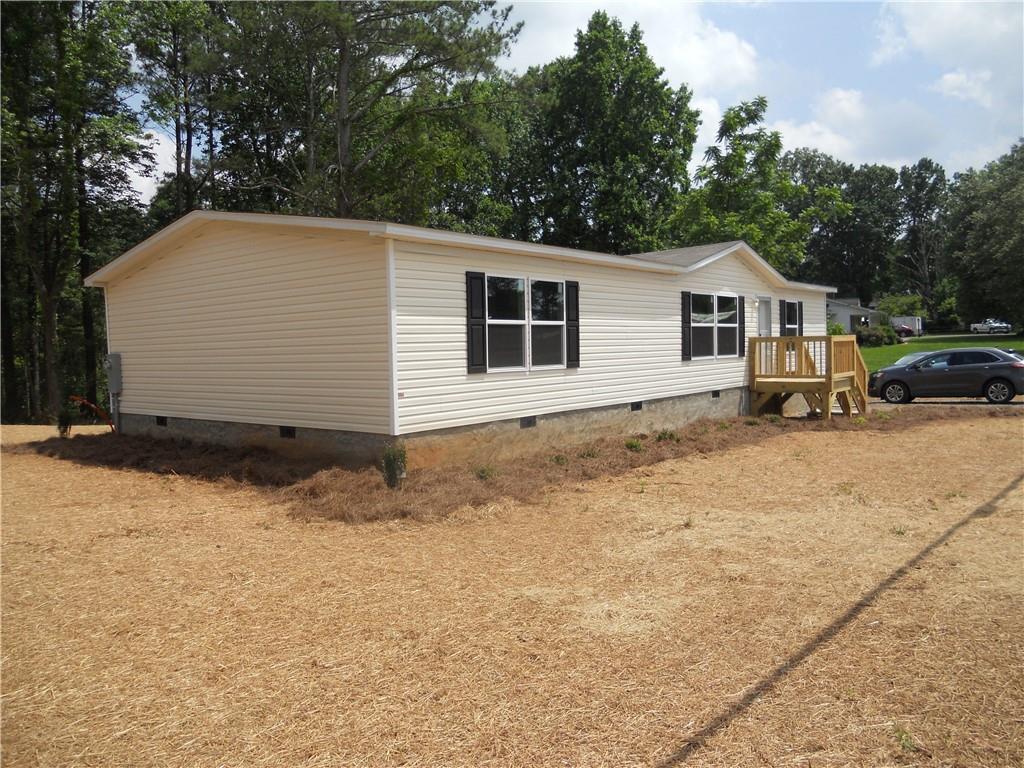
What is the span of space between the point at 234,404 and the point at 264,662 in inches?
306

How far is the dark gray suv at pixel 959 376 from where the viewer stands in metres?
17.6

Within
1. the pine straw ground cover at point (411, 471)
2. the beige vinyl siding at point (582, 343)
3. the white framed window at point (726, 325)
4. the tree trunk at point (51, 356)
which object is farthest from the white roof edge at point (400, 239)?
the tree trunk at point (51, 356)

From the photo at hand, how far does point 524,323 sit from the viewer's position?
10695 millimetres

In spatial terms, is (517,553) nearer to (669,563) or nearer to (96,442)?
(669,563)

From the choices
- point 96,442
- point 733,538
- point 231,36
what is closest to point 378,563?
point 733,538

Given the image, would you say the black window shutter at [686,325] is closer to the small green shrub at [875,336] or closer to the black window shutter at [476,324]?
the black window shutter at [476,324]

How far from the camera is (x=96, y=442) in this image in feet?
41.5

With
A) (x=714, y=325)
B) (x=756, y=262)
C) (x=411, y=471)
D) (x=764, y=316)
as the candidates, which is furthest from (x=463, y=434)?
(x=764, y=316)

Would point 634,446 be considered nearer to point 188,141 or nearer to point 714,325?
point 714,325

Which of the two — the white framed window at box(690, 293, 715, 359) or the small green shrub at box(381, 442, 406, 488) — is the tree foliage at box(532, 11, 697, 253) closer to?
the white framed window at box(690, 293, 715, 359)

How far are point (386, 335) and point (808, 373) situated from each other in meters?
10.9

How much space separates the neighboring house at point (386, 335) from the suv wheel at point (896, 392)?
691cm

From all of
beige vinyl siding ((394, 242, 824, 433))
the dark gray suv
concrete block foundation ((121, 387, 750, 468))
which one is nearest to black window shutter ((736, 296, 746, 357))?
beige vinyl siding ((394, 242, 824, 433))

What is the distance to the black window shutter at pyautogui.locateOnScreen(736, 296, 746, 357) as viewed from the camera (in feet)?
53.2
